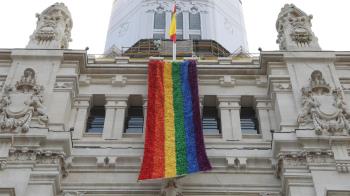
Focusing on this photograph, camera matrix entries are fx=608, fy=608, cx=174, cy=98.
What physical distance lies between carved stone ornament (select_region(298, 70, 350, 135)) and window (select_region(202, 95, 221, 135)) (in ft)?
15.1

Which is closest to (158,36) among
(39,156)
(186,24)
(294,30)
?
(186,24)

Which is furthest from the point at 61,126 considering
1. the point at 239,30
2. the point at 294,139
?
the point at 239,30

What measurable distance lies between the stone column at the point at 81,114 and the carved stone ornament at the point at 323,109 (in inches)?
404

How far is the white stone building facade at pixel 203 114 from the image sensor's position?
25.5 m

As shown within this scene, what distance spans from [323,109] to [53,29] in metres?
15.7

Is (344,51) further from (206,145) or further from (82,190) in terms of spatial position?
(82,190)

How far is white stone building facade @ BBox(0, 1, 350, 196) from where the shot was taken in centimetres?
2553

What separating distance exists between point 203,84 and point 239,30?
64.5 feet

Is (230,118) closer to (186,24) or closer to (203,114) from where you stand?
(203,114)

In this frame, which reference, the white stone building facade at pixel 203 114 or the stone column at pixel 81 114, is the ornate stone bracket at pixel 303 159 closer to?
the white stone building facade at pixel 203 114

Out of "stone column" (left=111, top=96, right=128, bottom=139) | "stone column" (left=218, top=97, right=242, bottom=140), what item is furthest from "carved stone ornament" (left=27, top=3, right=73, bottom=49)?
"stone column" (left=218, top=97, right=242, bottom=140)

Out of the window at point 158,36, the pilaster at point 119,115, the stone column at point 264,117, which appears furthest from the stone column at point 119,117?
the window at point 158,36

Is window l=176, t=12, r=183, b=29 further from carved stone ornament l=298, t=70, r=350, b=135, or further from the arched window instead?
carved stone ornament l=298, t=70, r=350, b=135

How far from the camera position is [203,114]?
103 feet
